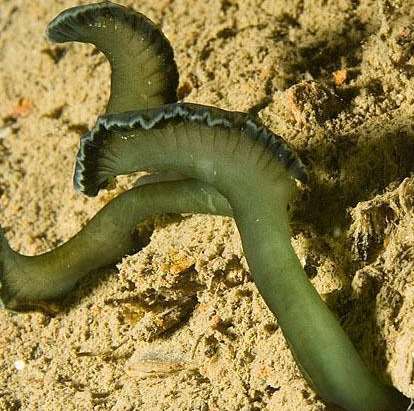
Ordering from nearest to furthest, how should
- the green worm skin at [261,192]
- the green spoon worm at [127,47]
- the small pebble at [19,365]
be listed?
the green worm skin at [261,192]
the green spoon worm at [127,47]
the small pebble at [19,365]

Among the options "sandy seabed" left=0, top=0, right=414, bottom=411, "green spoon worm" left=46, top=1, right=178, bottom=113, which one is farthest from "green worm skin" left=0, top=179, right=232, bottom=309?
"green spoon worm" left=46, top=1, right=178, bottom=113

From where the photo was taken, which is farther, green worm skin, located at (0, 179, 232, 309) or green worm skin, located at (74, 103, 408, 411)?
green worm skin, located at (0, 179, 232, 309)

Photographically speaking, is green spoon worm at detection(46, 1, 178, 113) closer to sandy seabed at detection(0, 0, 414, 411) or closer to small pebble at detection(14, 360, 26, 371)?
sandy seabed at detection(0, 0, 414, 411)

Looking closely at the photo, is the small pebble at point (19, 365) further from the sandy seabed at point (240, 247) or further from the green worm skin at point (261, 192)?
the green worm skin at point (261, 192)

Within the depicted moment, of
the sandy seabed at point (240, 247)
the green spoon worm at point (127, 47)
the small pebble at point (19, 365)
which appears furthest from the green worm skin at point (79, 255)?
the green spoon worm at point (127, 47)

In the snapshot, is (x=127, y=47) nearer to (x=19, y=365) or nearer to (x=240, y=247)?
(x=240, y=247)

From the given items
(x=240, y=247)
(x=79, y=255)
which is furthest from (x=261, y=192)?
(x=79, y=255)
